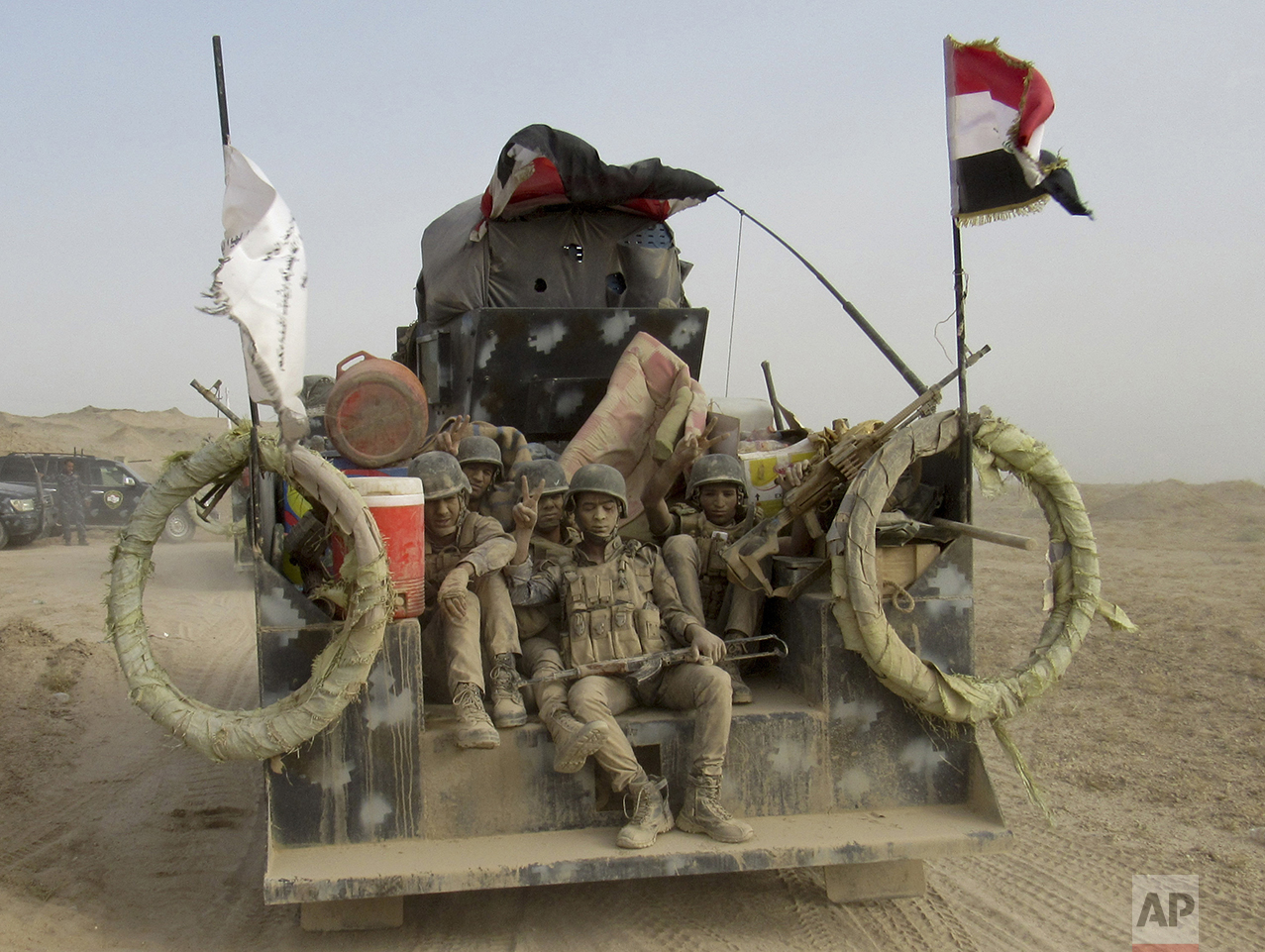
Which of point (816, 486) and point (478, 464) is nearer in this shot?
point (816, 486)

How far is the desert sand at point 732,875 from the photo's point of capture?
367cm

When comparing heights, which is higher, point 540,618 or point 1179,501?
point 1179,501

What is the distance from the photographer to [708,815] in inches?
137

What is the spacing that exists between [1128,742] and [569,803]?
393cm

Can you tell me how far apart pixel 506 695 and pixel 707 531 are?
4.69ft

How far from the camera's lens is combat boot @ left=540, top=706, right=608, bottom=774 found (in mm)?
3418

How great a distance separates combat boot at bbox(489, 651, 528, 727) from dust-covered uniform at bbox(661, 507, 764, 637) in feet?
2.50

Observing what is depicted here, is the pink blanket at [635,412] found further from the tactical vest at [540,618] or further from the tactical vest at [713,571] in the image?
the tactical vest at [540,618]

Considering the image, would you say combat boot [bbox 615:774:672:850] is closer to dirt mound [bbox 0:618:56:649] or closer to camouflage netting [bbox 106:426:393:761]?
camouflage netting [bbox 106:426:393:761]

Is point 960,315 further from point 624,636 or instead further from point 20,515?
point 20,515

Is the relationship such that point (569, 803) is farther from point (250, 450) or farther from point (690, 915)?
point (250, 450)

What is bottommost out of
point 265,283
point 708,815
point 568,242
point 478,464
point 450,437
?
point 708,815

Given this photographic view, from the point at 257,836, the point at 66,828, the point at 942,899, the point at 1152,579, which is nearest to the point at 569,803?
the point at 942,899

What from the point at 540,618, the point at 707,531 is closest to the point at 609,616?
the point at 540,618
